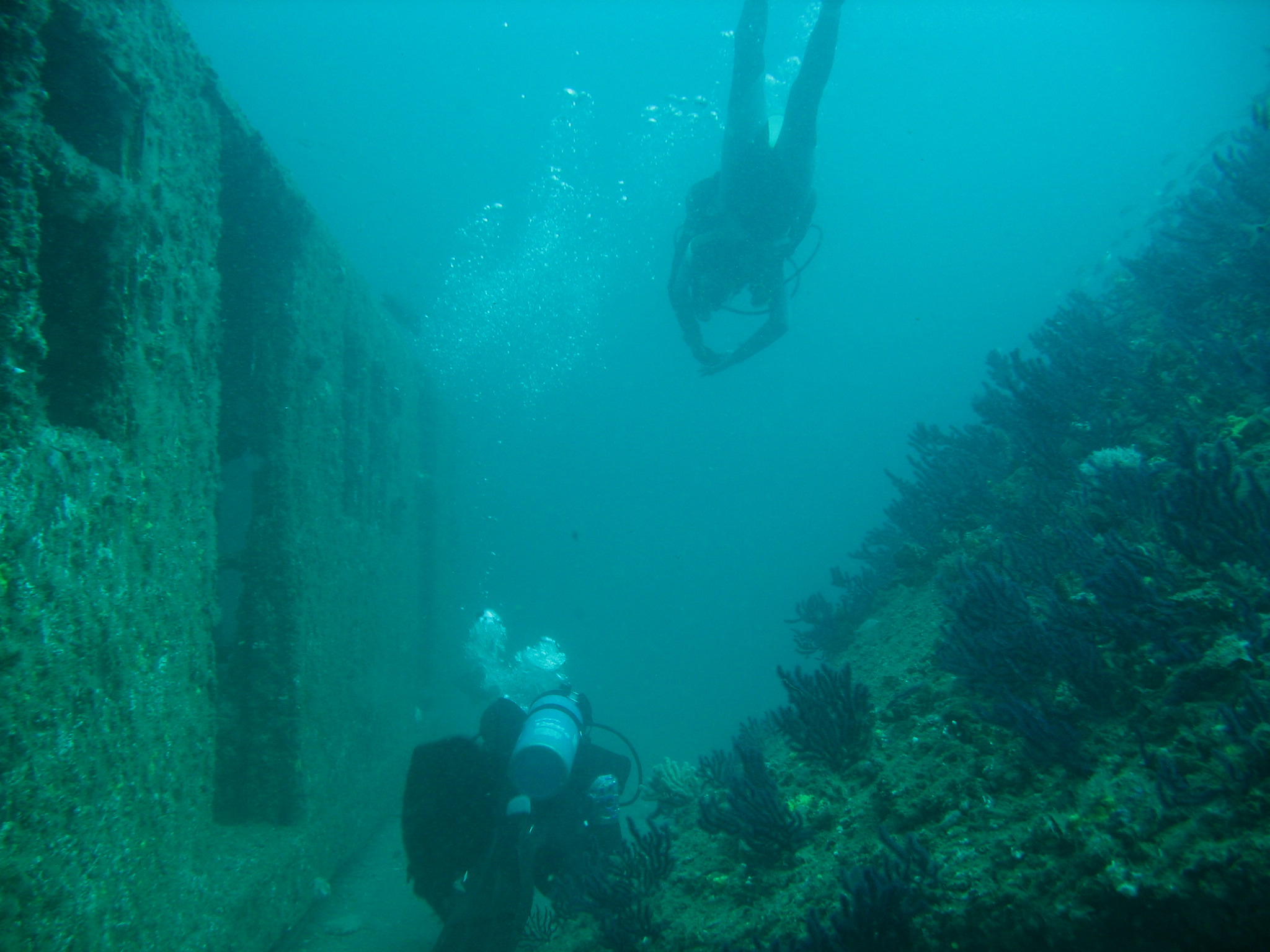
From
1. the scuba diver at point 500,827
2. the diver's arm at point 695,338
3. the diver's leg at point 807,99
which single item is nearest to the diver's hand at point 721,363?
the diver's arm at point 695,338

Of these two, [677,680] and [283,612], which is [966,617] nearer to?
[283,612]

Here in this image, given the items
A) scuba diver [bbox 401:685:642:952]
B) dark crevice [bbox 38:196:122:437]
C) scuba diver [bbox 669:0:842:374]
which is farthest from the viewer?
scuba diver [bbox 669:0:842:374]

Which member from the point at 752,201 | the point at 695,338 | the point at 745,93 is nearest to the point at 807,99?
the point at 745,93

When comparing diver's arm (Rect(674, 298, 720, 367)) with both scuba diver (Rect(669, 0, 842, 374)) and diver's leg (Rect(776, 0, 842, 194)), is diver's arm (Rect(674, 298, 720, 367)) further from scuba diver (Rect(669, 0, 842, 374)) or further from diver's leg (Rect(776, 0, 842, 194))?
diver's leg (Rect(776, 0, 842, 194))

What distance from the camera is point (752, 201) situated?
8430 mm

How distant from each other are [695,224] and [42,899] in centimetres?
993

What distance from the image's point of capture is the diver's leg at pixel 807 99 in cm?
774

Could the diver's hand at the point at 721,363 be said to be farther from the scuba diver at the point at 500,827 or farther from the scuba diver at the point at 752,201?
the scuba diver at the point at 500,827

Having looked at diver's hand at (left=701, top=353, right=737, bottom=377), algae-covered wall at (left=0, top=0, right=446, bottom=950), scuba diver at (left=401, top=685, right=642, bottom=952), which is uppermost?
diver's hand at (left=701, top=353, right=737, bottom=377)

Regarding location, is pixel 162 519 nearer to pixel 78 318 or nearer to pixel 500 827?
pixel 78 318

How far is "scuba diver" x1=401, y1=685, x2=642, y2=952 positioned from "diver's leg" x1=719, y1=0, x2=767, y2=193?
25.8 ft

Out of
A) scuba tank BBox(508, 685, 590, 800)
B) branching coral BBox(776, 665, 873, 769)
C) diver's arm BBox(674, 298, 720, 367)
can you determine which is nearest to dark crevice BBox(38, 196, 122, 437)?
scuba tank BBox(508, 685, 590, 800)

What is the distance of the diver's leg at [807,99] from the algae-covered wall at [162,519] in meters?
6.46

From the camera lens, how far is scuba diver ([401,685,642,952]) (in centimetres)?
412
